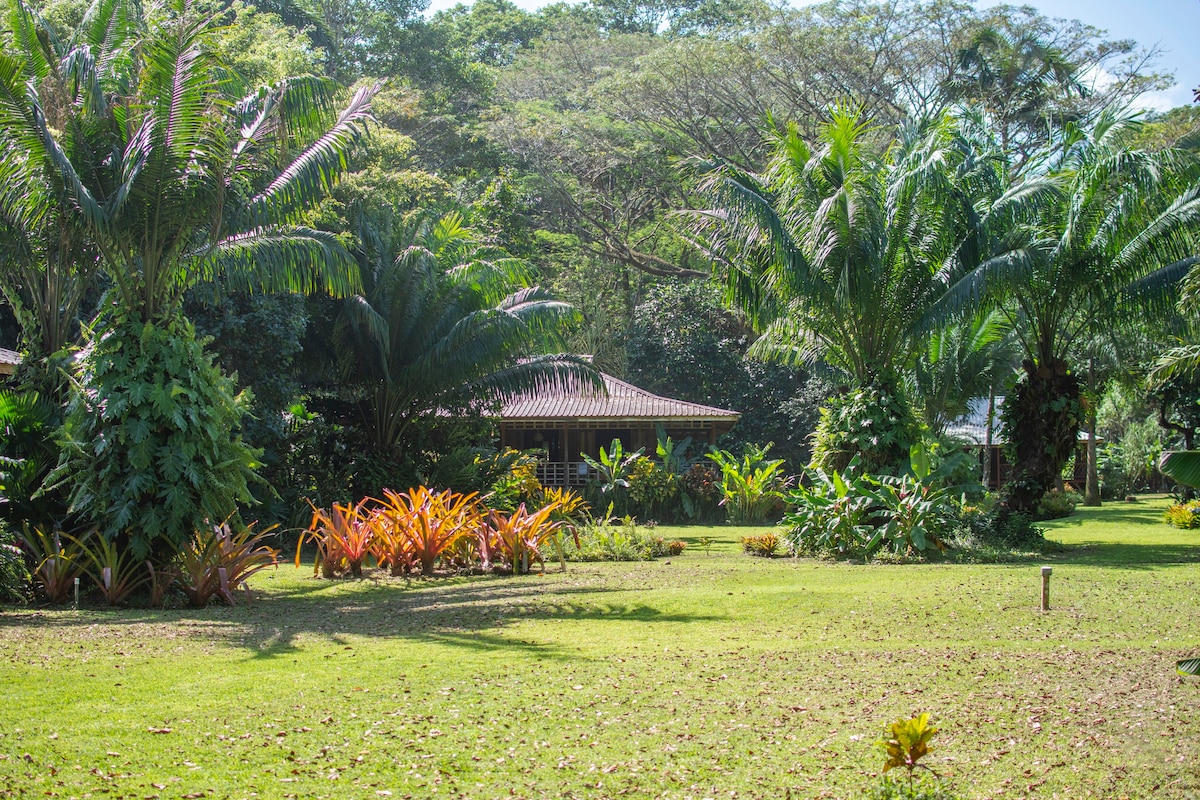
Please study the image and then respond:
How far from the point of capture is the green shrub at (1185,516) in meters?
19.6

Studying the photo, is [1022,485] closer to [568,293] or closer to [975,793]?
[975,793]

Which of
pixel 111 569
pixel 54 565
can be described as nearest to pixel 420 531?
pixel 111 569

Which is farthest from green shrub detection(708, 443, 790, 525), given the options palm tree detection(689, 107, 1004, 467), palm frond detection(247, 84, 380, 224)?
palm frond detection(247, 84, 380, 224)

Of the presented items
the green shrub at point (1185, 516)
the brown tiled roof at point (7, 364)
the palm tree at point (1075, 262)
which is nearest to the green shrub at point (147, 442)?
the brown tiled roof at point (7, 364)

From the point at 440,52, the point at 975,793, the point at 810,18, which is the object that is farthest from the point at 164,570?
the point at 440,52

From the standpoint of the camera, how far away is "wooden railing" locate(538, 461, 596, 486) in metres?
29.3

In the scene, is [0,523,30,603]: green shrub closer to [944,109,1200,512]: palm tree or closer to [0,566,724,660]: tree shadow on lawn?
[0,566,724,660]: tree shadow on lawn

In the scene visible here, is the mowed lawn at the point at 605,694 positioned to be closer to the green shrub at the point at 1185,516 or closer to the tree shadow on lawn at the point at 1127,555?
the tree shadow on lawn at the point at 1127,555

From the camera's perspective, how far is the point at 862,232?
15.9 meters

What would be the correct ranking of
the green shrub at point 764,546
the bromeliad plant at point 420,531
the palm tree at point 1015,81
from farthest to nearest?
1. the palm tree at point 1015,81
2. the green shrub at point 764,546
3. the bromeliad plant at point 420,531

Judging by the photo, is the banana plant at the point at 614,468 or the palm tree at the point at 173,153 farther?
the banana plant at the point at 614,468

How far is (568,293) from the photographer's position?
39.2 meters

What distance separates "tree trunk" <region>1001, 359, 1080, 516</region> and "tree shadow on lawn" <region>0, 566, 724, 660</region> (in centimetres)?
837

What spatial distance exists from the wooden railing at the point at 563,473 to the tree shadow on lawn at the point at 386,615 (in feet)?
55.8
